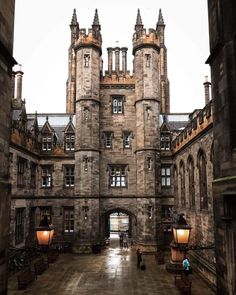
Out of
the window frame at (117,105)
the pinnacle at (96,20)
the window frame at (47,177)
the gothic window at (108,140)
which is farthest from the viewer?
the pinnacle at (96,20)

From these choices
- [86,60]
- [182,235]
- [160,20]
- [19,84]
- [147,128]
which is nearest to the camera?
[182,235]

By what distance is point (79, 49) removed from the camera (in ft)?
92.5

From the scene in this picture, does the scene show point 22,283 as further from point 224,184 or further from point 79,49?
point 79,49

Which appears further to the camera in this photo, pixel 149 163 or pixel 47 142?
pixel 47 142

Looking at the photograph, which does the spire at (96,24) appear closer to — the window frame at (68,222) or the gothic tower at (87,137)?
the gothic tower at (87,137)

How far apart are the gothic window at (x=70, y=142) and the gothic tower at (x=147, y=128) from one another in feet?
18.7

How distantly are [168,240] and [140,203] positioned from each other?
394 cm

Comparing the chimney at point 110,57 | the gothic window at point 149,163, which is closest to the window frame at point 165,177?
the gothic window at point 149,163

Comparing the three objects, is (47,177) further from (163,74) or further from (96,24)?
(163,74)

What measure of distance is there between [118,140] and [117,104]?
3252 millimetres

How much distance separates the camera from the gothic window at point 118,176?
91.2 feet

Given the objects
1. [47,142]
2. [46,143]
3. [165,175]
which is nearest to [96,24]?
[47,142]

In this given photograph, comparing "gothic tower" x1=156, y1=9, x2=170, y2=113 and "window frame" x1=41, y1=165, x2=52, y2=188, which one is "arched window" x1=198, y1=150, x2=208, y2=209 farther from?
"gothic tower" x1=156, y1=9, x2=170, y2=113

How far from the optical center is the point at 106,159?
27922 millimetres
